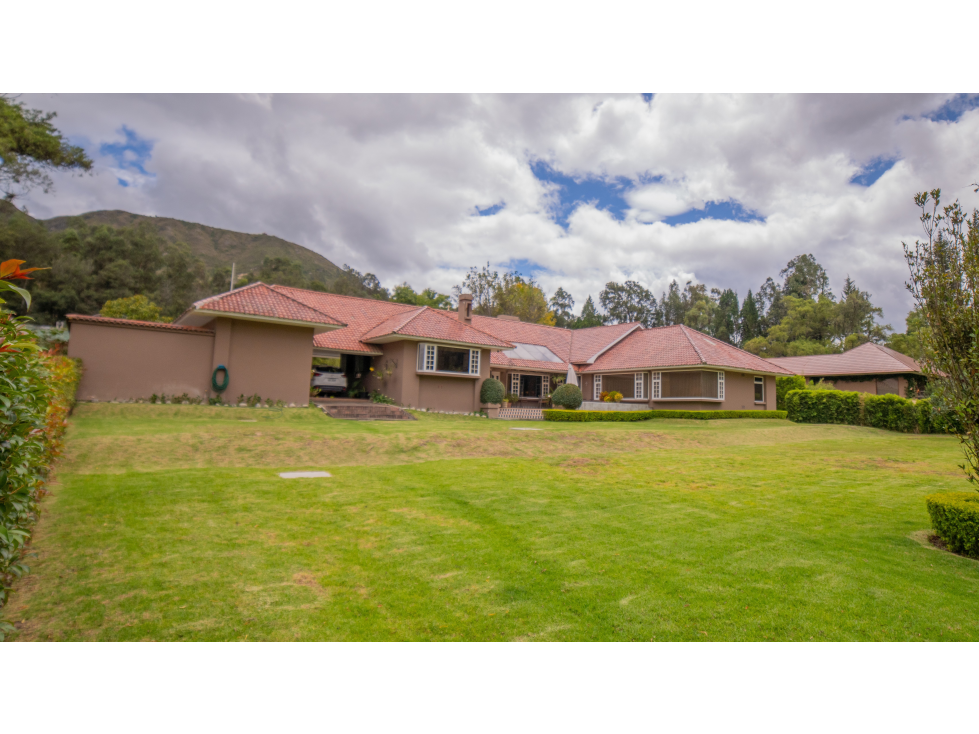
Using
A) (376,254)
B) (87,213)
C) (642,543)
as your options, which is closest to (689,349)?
(642,543)

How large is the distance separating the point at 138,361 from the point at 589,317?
63832mm

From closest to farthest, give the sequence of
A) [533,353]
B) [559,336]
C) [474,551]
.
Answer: [474,551] → [533,353] → [559,336]

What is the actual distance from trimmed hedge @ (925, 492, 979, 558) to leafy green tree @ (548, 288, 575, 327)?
228 feet

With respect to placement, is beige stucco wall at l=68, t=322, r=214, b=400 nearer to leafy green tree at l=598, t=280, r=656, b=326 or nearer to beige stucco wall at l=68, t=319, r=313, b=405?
beige stucco wall at l=68, t=319, r=313, b=405

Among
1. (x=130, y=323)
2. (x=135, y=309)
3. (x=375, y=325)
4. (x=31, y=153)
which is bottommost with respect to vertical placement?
(x=130, y=323)

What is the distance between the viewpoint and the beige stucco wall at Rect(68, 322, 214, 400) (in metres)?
16.8

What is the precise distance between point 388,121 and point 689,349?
1078 inches

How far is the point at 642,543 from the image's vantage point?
597cm

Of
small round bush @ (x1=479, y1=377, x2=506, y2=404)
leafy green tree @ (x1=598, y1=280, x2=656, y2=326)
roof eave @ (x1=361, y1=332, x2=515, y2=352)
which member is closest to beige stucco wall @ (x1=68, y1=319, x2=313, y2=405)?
roof eave @ (x1=361, y1=332, x2=515, y2=352)

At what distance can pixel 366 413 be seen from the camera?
19.6 metres

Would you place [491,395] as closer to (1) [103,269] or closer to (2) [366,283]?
(1) [103,269]

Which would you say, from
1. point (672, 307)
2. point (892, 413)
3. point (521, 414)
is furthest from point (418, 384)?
point (672, 307)

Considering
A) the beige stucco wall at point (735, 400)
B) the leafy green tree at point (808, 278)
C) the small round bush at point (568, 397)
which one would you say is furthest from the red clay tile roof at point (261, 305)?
the leafy green tree at point (808, 278)

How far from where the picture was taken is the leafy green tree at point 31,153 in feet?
77.9
